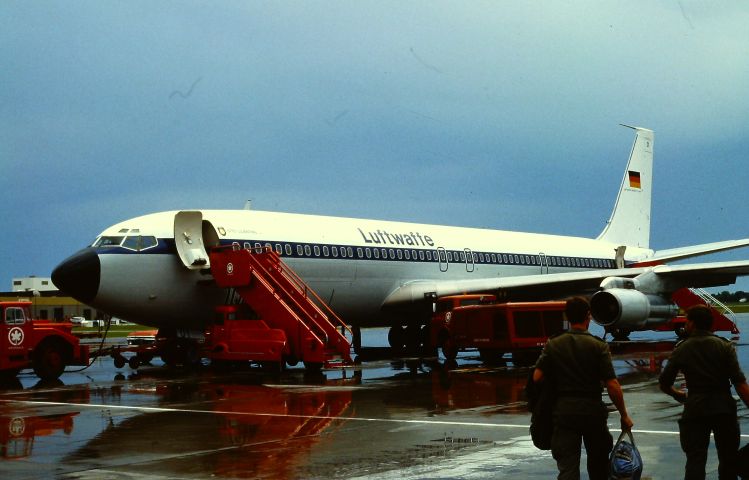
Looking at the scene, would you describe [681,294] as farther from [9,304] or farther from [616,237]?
[9,304]

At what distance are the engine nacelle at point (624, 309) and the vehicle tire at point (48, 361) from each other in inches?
498

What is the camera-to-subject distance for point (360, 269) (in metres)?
26.2

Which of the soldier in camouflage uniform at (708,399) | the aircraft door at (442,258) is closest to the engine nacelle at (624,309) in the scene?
the aircraft door at (442,258)

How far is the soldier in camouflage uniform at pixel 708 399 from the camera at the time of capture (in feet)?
22.9

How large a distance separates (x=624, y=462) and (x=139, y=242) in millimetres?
16923

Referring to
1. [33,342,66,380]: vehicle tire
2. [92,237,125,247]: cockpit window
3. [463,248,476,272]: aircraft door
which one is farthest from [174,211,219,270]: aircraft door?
[463,248,476,272]: aircraft door

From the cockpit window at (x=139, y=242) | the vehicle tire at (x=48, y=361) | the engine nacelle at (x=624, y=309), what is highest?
the cockpit window at (x=139, y=242)

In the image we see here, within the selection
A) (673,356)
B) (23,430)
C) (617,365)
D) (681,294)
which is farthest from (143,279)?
(681,294)

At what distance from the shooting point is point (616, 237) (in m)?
39.7

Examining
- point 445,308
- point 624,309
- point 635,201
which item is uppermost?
point 635,201

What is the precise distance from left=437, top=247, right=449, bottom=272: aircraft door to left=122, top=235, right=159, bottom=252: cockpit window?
33.8ft

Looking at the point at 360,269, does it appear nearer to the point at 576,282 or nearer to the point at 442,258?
the point at 442,258

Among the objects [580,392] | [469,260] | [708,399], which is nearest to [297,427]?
[580,392]

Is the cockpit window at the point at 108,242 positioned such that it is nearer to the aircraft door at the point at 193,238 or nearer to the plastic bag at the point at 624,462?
the aircraft door at the point at 193,238
